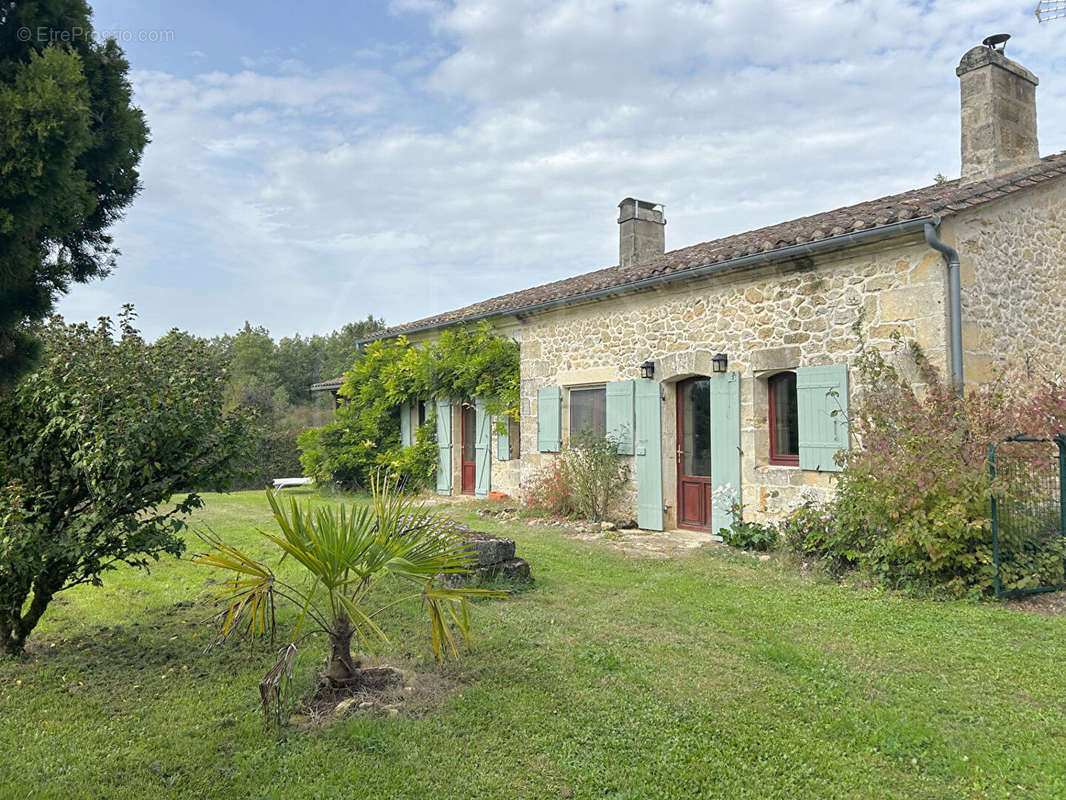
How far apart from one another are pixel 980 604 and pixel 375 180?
1096 cm

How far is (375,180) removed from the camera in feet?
39.7

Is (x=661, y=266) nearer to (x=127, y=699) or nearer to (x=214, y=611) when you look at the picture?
(x=214, y=611)

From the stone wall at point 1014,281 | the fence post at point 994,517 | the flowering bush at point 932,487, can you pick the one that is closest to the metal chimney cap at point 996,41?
the stone wall at point 1014,281

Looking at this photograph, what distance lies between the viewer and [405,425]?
14781 mm

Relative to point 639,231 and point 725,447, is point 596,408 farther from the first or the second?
point 639,231

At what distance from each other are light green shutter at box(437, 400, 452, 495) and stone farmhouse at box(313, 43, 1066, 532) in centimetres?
300

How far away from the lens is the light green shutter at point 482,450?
1274 cm

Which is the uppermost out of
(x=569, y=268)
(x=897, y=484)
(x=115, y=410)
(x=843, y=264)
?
(x=569, y=268)

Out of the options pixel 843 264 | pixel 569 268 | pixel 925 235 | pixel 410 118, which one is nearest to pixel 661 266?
pixel 843 264

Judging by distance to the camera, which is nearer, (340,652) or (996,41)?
(340,652)

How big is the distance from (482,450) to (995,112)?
9.31m

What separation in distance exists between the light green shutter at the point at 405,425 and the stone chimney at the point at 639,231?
5.67 meters

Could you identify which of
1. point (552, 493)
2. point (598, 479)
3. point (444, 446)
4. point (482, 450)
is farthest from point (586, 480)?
point (444, 446)

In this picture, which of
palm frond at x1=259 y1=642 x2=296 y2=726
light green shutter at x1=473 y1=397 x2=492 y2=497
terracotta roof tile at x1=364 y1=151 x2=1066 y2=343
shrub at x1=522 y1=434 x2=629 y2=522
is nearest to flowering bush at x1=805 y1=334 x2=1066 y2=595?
terracotta roof tile at x1=364 y1=151 x2=1066 y2=343
